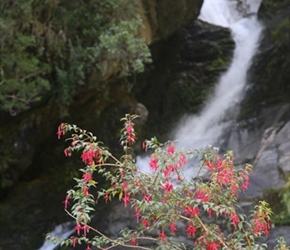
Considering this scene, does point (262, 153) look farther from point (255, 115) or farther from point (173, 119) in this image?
point (173, 119)

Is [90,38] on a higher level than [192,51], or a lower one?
higher

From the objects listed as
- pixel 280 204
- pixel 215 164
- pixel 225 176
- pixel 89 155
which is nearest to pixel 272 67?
pixel 280 204

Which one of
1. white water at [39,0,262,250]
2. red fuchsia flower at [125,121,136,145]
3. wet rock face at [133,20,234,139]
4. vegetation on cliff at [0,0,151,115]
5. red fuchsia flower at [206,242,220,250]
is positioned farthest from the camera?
wet rock face at [133,20,234,139]

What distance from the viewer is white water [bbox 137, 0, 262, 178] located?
12836 millimetres

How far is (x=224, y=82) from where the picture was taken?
14539 mm

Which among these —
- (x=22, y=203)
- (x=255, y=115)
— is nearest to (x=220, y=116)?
(x=255, y=115)

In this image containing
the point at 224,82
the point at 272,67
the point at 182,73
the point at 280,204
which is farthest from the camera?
the point at 182,73

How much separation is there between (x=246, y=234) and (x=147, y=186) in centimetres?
71

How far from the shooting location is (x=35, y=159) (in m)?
11.4

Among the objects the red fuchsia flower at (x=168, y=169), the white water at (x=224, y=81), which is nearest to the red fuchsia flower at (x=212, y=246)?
the red fuchsia flower at (x=168, y=169)

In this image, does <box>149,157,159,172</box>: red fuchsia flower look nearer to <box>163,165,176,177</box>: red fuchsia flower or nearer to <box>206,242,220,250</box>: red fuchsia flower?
<box>163,165,176,177</box>: red fuchsia flower

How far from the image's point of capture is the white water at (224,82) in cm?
1284

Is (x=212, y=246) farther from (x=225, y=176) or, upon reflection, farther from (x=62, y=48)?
(x=62, y=48)

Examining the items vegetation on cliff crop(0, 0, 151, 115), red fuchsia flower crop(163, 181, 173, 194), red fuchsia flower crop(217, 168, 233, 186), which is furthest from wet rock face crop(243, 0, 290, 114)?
red fuchsia flower crop(163, 181, 173, 194)
